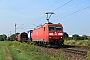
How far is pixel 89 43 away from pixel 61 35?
30.1ft

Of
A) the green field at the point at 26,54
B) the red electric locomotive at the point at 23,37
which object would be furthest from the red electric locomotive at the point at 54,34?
the red electric locomotive at the point at 23,37

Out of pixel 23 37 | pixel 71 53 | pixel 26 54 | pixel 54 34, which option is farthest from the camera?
pixel 23 37

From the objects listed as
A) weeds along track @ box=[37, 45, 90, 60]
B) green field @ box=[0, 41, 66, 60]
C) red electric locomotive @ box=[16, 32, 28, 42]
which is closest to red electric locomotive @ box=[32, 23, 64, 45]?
green field @ box=[0, 41, 66, 60]

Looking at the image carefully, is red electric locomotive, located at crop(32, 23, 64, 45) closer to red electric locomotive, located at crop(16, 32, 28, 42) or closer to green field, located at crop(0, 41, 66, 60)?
green field, located at crop(0, 41, 66, 60)

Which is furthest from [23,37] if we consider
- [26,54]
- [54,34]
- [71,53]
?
[26,54]

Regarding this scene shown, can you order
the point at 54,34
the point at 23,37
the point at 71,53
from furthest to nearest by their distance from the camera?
the point at 23,37
the point at 54,34
the point at 71,53

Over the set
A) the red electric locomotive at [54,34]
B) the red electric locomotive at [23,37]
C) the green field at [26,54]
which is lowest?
the green field at [26,54]

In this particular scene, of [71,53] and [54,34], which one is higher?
[54,34]

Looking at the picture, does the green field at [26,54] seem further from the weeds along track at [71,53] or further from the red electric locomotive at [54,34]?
the red electric locomotive at [54,34]

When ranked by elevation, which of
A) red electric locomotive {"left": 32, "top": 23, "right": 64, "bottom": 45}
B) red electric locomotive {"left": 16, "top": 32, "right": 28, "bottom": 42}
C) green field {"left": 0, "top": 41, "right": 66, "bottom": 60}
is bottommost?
green field {"left": 0, "top": 41, "right": 66, "bottom": 60}

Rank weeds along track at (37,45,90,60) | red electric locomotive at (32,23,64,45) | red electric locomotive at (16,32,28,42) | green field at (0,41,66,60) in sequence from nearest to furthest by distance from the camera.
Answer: green field at (0,41,66,60), weeds along track at (37,45,90,60), red electric locomotive at (32,23,64,45), red electric locomotive at (16,32,28,42)

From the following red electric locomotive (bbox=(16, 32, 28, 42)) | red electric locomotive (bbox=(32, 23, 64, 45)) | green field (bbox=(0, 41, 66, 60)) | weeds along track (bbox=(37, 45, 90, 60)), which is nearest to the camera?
green field (bbox=(0, 41, 66, 60))

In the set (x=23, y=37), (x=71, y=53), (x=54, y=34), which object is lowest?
(x=71, y=53)

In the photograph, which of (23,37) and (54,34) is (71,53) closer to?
(54,34)
